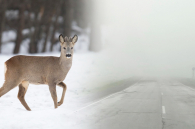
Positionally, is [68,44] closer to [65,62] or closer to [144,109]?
[65,62]

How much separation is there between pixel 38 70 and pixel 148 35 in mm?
1520

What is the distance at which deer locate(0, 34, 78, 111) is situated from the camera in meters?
2.68

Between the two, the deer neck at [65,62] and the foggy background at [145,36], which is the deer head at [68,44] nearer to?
the deer neck at [65,62]

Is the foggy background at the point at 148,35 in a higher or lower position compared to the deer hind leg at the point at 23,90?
higher

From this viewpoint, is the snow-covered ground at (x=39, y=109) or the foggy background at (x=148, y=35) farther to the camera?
the foggy background at (x=148, y=35)

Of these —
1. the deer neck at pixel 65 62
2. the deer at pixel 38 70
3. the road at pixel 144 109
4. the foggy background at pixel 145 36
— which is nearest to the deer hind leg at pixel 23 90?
the deer at pixel 38 70

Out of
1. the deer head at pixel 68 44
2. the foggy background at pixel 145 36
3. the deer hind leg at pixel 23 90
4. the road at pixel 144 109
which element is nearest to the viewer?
the deer head at pixel 68 44

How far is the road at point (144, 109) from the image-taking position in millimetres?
3033

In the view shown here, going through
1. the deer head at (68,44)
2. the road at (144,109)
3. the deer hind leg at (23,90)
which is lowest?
the road at (144,109)

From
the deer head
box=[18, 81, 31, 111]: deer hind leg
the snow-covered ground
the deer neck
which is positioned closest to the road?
the snow-covered ground

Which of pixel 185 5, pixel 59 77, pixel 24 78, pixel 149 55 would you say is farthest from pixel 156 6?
pixel 24 78

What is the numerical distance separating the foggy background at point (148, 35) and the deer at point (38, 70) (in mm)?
1029

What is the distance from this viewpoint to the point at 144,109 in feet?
11.0

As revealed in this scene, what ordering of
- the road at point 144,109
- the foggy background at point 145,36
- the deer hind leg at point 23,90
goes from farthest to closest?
the foggy background at point 145,36, the road at point 144,109, the deer hind leg at point 23,90
